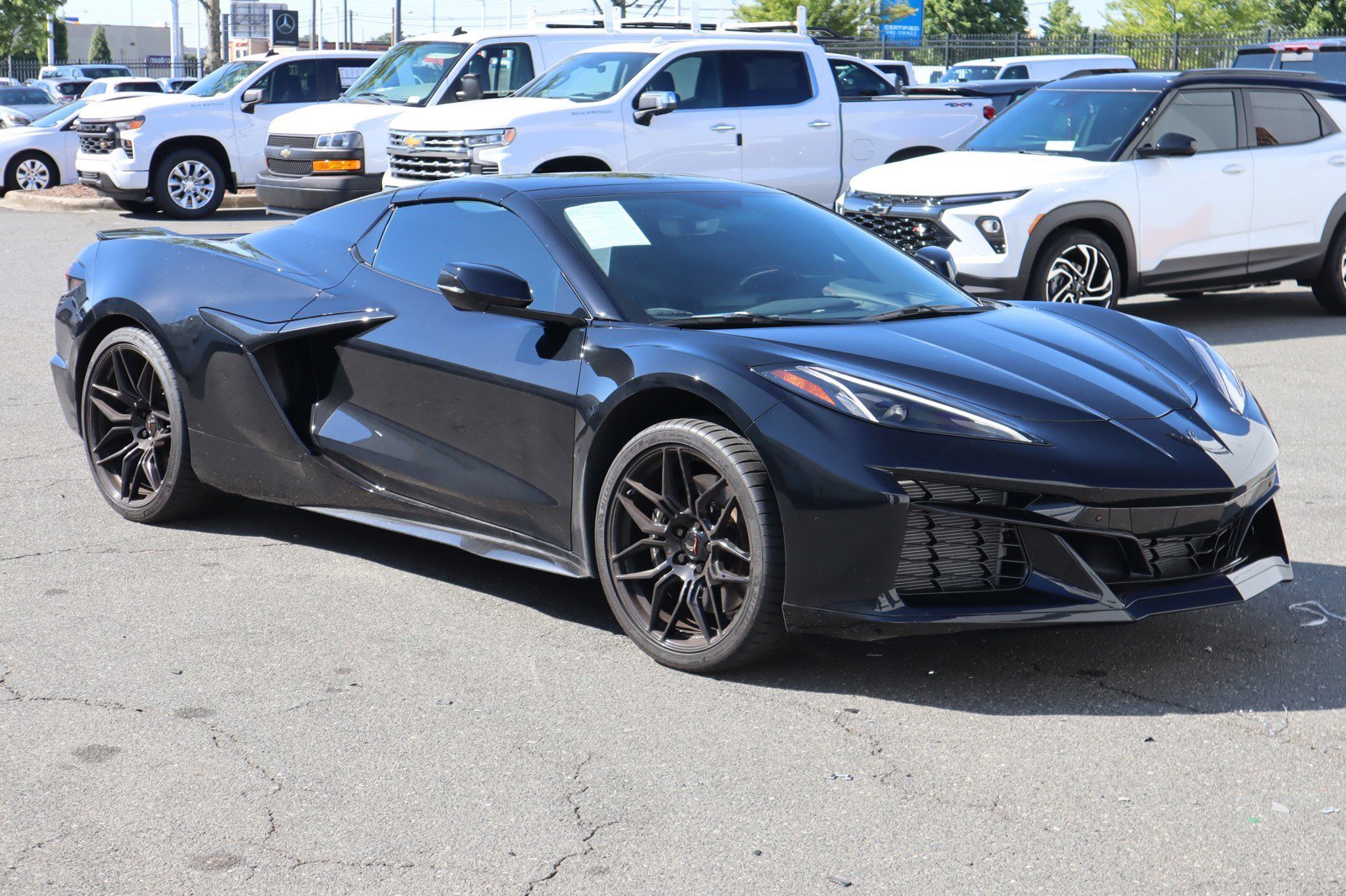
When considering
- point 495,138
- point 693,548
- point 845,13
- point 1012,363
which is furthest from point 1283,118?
point 845,13

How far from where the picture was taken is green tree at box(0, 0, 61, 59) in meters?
59.4

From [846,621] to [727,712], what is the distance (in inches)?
→ 14.9

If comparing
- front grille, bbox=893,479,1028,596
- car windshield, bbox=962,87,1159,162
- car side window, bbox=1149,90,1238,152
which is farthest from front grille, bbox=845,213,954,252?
front grille, bbox=893,479,1028,596

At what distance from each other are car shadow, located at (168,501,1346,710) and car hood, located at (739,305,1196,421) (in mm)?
613

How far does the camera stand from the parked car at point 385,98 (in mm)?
14508

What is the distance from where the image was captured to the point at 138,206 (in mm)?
19328

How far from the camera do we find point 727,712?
3783 millimetres

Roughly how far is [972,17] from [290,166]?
202 ft

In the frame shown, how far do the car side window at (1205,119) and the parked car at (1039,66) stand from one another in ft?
42.8

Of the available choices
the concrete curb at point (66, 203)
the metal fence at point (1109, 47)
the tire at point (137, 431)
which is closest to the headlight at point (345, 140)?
the concrete curb at point (66, 203)

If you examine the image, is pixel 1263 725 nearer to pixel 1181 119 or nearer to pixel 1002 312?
pixel 1002 312

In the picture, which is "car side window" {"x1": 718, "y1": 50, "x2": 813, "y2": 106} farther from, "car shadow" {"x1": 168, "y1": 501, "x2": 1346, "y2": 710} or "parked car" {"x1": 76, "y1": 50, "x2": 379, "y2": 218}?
"car shadow" {"x1": 168, "y1": 501, "x2": 1346, "y2": 710}

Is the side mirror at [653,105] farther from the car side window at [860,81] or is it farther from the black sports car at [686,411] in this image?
the black sports car at [686,411]

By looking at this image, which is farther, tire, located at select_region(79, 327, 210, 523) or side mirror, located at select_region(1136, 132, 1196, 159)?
side mirror, located at select_region(1136, 132, 1196, 159)
